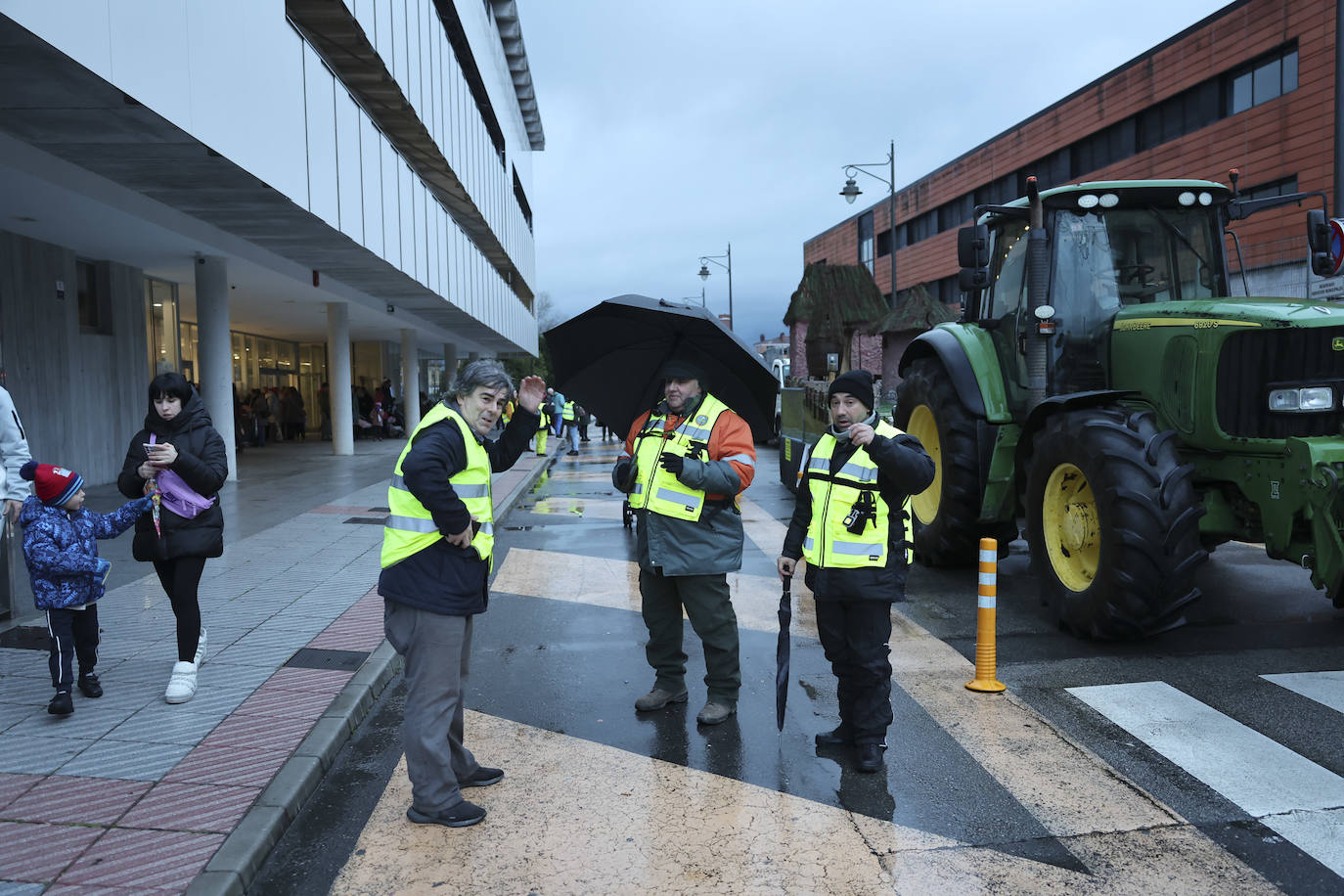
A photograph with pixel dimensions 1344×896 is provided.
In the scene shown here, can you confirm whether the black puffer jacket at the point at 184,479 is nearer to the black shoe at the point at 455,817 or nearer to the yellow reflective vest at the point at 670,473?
the black shoe at the point at 455,817

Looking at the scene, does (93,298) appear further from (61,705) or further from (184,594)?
(61,705)

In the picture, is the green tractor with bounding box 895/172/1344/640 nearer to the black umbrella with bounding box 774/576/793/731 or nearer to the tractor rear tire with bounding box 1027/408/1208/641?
the tractor rear tire with bounding box 1027/408/1208/641

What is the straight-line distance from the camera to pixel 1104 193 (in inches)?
293

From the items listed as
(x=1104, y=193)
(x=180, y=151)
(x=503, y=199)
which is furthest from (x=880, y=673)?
(x=503, y=199)

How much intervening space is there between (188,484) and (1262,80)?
28.3 metres

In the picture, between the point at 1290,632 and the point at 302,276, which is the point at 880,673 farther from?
the point at 302,276

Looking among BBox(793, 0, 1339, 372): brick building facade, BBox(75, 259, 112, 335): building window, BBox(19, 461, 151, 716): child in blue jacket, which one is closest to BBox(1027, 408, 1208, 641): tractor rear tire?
BBox(19, 461, 151, 716): child in blue jacket

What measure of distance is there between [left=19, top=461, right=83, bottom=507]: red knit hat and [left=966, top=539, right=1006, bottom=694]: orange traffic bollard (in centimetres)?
471

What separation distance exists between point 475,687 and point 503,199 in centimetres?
3148

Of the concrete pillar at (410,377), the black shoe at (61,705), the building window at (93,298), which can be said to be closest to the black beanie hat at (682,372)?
the black shoe at (61,705)

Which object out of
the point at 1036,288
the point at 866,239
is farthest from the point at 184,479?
the point at 866,239

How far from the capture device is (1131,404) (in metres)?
6.86

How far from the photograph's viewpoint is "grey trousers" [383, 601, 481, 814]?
13.1 feet

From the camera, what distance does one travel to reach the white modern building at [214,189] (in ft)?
24.6
